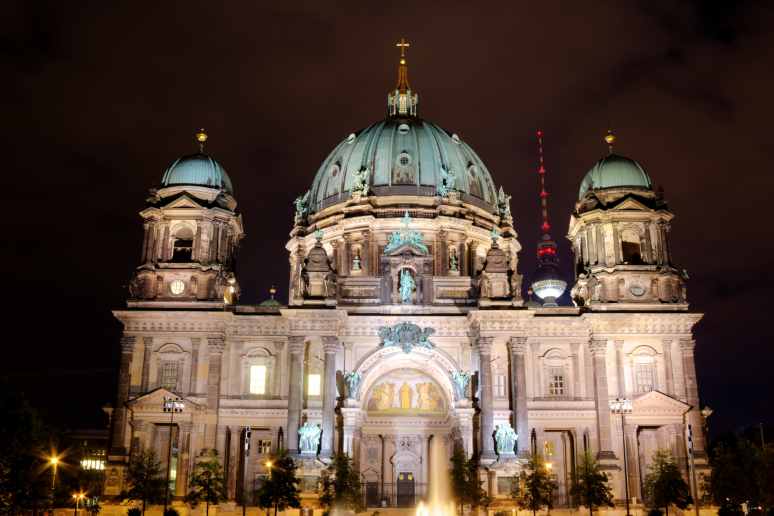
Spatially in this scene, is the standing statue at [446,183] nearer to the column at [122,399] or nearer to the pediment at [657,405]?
the pediment at [657,405]

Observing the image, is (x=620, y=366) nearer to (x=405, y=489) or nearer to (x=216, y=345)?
(x=405, y=489)

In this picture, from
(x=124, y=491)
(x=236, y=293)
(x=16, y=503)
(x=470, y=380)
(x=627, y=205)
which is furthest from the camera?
(x=236, y=293)

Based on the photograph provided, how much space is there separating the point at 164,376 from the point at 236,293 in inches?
412

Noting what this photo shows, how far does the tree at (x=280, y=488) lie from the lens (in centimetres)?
5184

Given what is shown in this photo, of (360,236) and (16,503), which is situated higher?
(360,236)

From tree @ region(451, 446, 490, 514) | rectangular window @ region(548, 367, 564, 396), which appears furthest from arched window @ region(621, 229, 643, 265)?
tree @ region(451, 446, 490, 514)

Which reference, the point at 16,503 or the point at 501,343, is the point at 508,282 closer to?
the point at 501,343

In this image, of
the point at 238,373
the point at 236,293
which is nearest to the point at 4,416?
the point at 238,373

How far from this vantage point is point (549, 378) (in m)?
60.8

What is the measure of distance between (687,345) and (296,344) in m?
27.1

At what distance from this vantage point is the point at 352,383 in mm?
59594

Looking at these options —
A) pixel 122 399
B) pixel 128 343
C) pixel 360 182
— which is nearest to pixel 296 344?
pixel 128 343

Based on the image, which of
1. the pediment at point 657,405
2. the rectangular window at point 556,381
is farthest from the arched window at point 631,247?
the pediment at point 657,405

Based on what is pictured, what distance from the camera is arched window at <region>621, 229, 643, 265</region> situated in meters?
64.8
